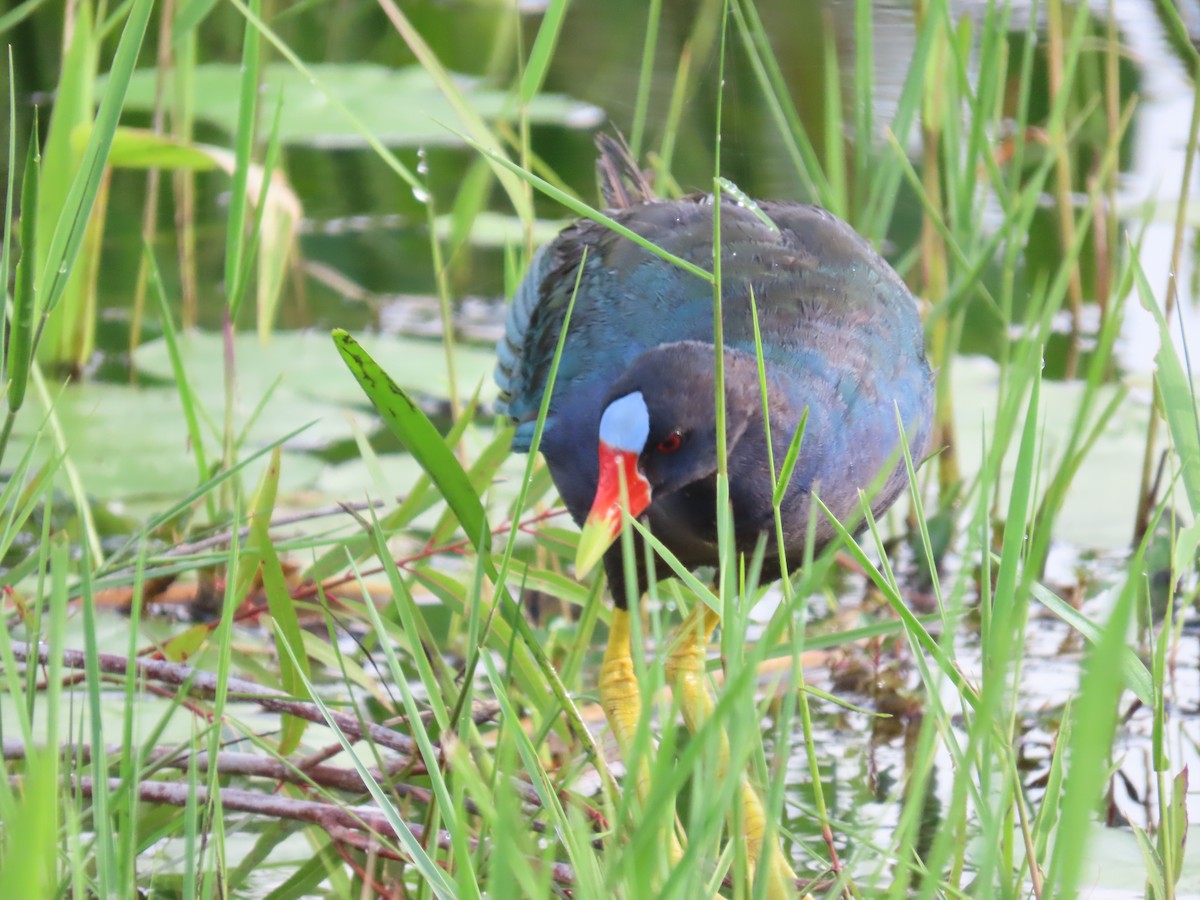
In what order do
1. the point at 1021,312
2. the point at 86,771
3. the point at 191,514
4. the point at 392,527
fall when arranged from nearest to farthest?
the point at 86,771
the point at 392,527
the point at 191,514
the point at 1021,312

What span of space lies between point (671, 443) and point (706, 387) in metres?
0.07

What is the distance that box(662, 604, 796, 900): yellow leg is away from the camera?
145cm

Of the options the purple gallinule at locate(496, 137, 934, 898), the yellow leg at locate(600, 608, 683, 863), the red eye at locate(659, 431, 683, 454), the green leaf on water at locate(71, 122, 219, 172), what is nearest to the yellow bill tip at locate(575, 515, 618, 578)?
the purple gallinule at locate(496, 137, 934, 898)

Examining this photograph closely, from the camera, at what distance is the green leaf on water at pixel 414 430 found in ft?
3.66

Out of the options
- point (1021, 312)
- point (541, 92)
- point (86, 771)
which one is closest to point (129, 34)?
point (86, 771)

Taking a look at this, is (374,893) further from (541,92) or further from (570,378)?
(541,92)

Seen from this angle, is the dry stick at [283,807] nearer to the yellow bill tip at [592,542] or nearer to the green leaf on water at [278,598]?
the green leaf on water at [278,598]

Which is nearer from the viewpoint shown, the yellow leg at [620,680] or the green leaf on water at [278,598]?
the green leaf on water at [278,598]

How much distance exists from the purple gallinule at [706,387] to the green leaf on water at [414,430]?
259 millimetres

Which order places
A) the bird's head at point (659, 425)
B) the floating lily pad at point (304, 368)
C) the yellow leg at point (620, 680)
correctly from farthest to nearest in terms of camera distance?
the floating lily pad at point (304, 368) → the yellow leg at point (620, 680) → the bird's head at point (659, 425)

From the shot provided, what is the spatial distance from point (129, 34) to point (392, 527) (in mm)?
776

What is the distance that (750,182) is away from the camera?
367 cm

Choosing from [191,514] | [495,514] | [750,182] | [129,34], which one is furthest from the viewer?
[750,182]

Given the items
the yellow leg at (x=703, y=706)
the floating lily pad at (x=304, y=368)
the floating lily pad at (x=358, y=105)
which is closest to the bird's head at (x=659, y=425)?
the yellow leg at (x=703, y=706)
